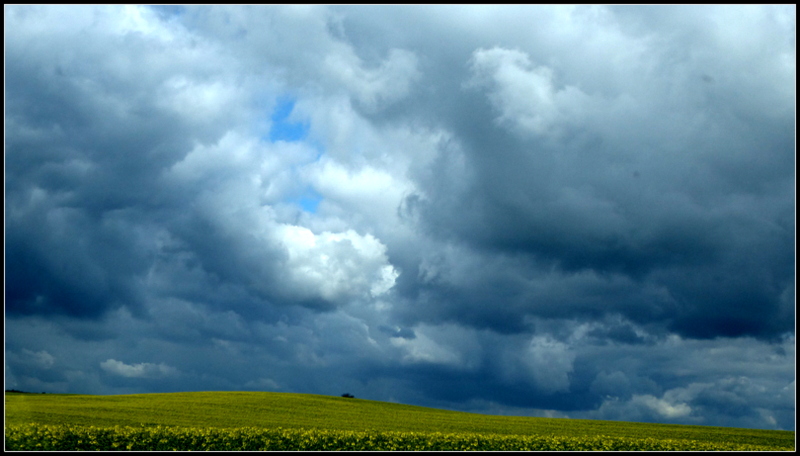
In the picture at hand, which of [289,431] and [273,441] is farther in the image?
[289,431]

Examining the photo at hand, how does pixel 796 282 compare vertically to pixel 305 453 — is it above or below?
above

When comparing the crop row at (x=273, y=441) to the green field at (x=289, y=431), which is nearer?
the crop row at (x=273, y=441)

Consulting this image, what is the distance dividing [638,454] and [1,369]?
37039 mm

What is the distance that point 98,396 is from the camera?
304ft

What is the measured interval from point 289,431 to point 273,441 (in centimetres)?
441

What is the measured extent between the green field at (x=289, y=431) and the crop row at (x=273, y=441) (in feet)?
0.22

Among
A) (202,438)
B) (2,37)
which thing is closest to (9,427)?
(202,438)

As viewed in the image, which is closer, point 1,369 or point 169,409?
point 1,369

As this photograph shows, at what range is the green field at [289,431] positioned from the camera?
38.5 metres

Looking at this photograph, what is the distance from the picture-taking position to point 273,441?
3959cm

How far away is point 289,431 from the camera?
43906 millimetres

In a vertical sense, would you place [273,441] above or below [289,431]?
below

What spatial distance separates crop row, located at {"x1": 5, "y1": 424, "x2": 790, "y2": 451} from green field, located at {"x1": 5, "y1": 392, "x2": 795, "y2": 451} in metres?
0.07

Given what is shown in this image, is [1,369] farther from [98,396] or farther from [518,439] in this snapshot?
[98,396]
